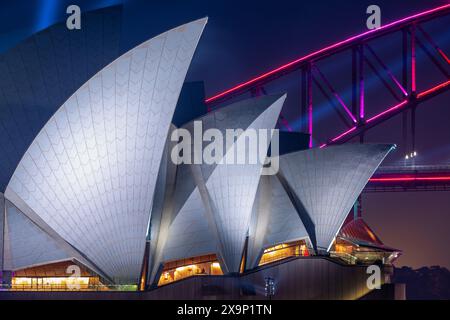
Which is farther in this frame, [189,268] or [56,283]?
[189,268]

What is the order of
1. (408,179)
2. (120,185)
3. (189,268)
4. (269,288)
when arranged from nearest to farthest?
(120,185)
(269,288)
(189,268)
(408,179)

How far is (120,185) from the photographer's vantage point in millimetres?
38031

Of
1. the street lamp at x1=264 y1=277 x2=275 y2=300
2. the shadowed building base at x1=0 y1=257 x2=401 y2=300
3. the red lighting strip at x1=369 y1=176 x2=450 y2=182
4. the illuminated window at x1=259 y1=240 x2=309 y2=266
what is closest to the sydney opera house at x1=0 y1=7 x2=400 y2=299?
the shadowed building base at x1=0 y1=257 x2=401 y2=300

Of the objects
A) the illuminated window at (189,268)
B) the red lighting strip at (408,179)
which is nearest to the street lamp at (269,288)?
the illuminated window at (189,268)

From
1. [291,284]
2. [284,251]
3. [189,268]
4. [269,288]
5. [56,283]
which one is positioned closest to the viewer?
[56,283]

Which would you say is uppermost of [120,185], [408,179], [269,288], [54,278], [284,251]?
[408,179]

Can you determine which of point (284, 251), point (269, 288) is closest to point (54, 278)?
point (269, 288)

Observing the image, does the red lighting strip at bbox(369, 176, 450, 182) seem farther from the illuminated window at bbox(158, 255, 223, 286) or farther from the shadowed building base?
the illuminated window at bbox(158, 255, 223, 286)

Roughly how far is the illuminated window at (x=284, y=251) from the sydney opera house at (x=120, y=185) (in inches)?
79.3

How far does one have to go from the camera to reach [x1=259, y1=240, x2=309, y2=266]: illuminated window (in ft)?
156

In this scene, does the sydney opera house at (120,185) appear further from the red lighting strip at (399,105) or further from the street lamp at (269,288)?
the red lighting strip at (399,105)

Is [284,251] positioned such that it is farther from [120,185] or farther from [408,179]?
[408,179]

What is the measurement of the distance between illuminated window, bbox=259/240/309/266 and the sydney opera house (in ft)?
6.61

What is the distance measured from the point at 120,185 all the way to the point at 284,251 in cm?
1375
